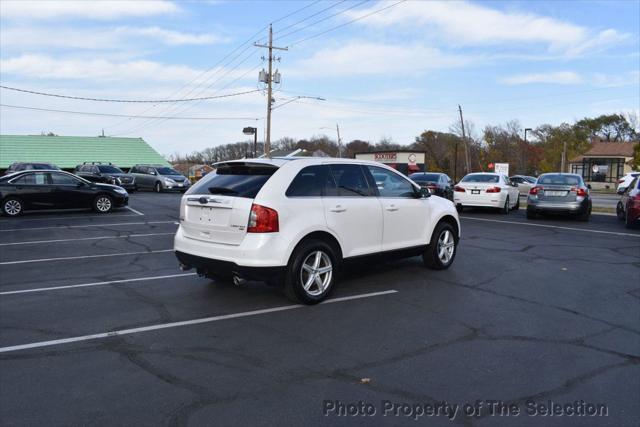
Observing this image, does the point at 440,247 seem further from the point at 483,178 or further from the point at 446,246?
the point at 483,178

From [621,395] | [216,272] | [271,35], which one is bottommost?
[621,395]

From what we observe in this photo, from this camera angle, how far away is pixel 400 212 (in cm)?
733

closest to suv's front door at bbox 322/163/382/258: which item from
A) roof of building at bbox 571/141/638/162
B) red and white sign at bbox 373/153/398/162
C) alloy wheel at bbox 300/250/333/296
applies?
alloy wheel at bbox 300/250/333/296

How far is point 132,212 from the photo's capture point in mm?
18266

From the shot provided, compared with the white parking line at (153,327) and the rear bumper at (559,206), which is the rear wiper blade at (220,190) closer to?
the white parking line at (153,327)

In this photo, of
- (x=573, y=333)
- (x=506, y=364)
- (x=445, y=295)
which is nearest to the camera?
(x=506, y=364)

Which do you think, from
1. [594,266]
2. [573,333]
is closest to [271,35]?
[594,266]

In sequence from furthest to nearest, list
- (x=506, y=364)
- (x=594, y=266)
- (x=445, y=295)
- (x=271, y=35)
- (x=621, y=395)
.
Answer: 1. (x=271, y=35)
2. (x=594, y=266)
3. (x=445, y=295)
4. (x=506, y=364)
5. (x=621, y=395)

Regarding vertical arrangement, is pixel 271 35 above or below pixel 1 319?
above

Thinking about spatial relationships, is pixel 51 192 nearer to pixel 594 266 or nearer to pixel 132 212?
pixel 132 212

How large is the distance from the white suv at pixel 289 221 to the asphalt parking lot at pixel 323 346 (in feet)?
1.53

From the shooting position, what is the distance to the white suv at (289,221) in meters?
5.72

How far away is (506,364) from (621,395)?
86cm

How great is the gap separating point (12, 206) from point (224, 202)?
551 inches
